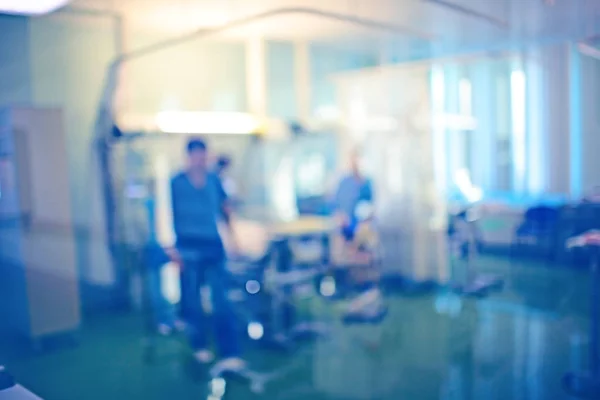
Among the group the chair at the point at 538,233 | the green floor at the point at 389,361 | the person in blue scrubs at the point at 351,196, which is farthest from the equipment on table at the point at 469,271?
the person in blue scrubs at the point at 351,196

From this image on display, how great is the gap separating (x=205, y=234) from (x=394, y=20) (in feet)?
9.37

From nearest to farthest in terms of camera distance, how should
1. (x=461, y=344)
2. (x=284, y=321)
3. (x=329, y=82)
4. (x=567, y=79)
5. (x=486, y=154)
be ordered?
(x=461, y=344)
(x=284, y=321)
(x=567, y=79)
(x=486, y=154)
(x=329, y=82)

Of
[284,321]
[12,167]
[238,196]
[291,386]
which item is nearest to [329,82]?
[238,196]

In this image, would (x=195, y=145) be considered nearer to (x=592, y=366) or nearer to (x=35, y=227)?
(x=35, y=227)

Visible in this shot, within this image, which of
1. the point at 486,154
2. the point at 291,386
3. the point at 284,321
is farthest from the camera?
the point at 486,154

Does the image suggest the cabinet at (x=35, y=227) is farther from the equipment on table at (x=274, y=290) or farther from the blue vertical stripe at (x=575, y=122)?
the blue vertical stripe at (x=575, y=122)

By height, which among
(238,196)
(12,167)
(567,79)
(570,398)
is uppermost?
(567,79)

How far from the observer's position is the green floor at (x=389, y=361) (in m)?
3.30

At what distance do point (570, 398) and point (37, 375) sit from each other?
3086 millimetres

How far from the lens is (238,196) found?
5.73 m

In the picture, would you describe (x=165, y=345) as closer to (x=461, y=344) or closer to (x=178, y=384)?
(x=178, y=384)

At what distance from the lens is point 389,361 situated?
3.73m

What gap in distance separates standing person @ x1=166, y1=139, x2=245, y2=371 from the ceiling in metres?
1.63

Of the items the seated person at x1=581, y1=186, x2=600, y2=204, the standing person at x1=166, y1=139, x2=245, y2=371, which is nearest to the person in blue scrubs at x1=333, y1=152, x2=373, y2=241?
the standing person at x1=166, y1=139, x2=245, y2=371
